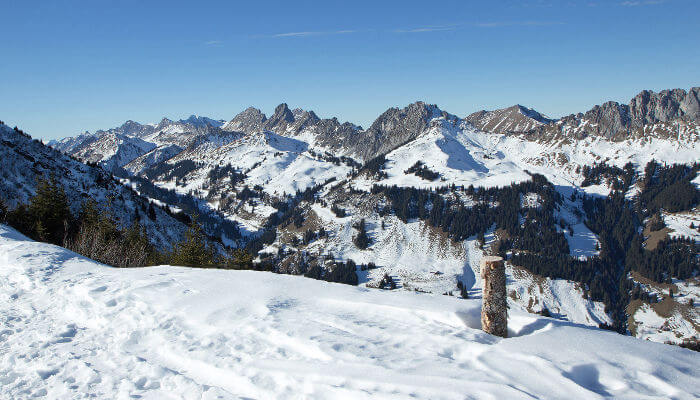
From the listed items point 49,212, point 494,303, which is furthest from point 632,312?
point 49,212

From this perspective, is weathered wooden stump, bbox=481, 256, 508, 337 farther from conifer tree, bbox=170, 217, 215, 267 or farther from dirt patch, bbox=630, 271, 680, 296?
dirt patch, bbox=630, 271, 680, 296

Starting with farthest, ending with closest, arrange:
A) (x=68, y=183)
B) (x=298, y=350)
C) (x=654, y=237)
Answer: (x=654, y=237) → (x=68, y=183) → (x=298, y=350)

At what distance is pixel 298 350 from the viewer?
8.52 m

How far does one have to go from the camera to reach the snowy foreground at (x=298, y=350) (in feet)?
22.2

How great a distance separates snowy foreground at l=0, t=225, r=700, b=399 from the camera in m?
6.77

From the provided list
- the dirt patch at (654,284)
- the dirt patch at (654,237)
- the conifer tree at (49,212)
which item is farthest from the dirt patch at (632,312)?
the conifer tree at (49,212)

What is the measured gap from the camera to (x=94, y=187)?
66250 mm

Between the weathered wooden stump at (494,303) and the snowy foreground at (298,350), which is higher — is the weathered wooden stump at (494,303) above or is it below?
above

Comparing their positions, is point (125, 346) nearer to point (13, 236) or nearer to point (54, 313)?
point (54, 313)

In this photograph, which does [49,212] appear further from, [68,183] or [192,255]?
[68,183]

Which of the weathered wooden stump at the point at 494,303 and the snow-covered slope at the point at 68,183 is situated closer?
the weathered wooden stump at the point at 494,303

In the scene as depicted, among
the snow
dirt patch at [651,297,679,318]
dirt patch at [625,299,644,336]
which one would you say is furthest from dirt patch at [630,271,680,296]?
the snow

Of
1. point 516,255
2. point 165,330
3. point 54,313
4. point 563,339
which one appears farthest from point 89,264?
point 516,255

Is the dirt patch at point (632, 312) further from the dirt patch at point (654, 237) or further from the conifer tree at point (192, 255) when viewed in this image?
the conifer tree at point (192, 255)
